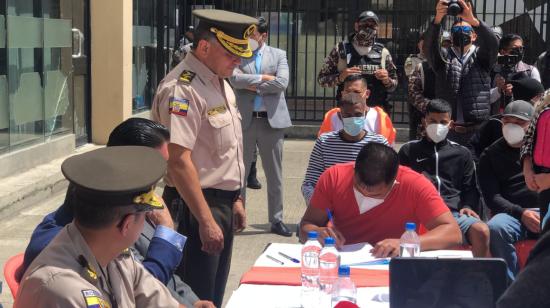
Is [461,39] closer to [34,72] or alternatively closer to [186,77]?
[186,77]

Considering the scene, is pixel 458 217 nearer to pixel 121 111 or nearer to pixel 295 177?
pixel 295 177

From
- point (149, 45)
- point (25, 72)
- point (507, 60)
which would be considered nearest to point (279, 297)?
point (507, 60)

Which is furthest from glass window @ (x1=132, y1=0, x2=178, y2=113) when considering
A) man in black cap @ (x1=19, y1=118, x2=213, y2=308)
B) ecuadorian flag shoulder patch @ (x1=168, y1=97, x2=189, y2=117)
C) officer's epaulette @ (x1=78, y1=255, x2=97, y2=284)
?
officer's epaulette @ (x1=78, y1=255, x2=97, y2=284)

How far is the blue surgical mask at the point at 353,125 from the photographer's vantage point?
5531 mm

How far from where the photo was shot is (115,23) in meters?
10.4

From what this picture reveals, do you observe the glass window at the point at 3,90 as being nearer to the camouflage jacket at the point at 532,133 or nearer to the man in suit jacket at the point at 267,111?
the man in suit jacket at the point at 267,111

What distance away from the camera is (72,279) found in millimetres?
2361

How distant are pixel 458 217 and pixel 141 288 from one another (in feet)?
10.2

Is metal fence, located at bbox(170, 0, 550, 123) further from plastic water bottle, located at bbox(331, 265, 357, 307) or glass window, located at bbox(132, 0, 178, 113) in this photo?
plastic water bottle, located at bbox(331, 265, 357, 307)

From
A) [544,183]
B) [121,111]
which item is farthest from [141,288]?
[121,111]

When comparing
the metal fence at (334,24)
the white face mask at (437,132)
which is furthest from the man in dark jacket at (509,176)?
the metal fence at (334,24)

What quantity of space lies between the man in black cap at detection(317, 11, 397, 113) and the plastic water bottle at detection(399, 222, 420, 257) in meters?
3.50

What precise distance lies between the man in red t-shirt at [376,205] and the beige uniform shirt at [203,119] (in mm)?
544

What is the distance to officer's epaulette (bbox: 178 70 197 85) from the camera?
3.99m
